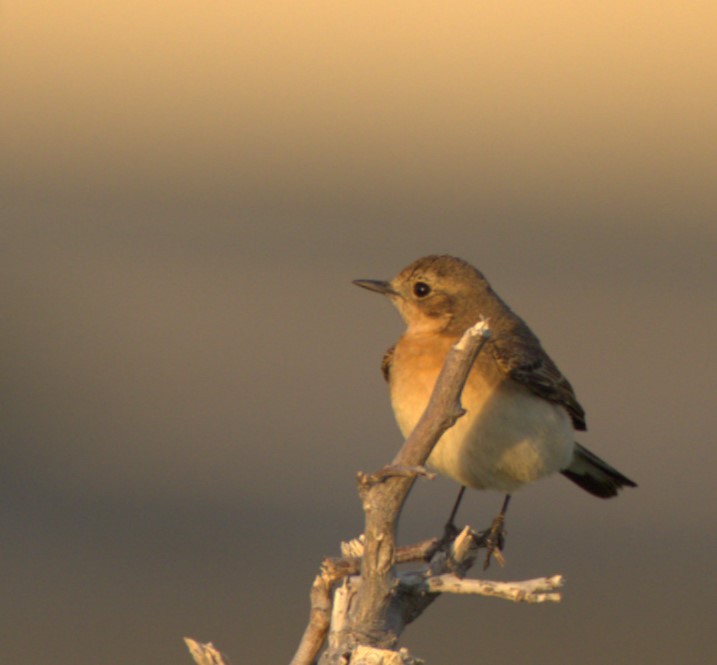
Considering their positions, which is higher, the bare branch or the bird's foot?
the bird's foot

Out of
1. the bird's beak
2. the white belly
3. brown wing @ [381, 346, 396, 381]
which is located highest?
the bird's beak

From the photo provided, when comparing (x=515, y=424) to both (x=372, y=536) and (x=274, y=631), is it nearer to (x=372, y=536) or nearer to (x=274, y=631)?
(x=372, y=536)

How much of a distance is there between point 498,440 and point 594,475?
58.2 inches

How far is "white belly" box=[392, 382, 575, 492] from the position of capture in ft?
26.5

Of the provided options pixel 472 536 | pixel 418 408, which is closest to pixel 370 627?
pixel 472 536

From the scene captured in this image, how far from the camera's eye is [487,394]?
826 centimetres

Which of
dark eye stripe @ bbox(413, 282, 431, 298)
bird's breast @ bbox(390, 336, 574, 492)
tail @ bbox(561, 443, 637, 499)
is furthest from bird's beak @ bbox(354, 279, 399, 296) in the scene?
tail @ bbox(561, 443, 637, 499)

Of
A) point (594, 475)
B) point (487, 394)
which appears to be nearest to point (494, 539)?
point (487, 394)

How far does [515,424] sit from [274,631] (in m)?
8.70

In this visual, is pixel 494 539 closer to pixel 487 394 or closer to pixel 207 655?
pixel 487 394

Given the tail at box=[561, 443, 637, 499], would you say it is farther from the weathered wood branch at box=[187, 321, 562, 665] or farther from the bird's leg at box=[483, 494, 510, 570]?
the weathered wood branch at box=[187, 321, 562, 665]

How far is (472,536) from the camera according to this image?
21.4ft

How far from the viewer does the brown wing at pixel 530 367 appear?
27.8 ft

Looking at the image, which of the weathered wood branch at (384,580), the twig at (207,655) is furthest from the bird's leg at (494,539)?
the twig at (207,655)
